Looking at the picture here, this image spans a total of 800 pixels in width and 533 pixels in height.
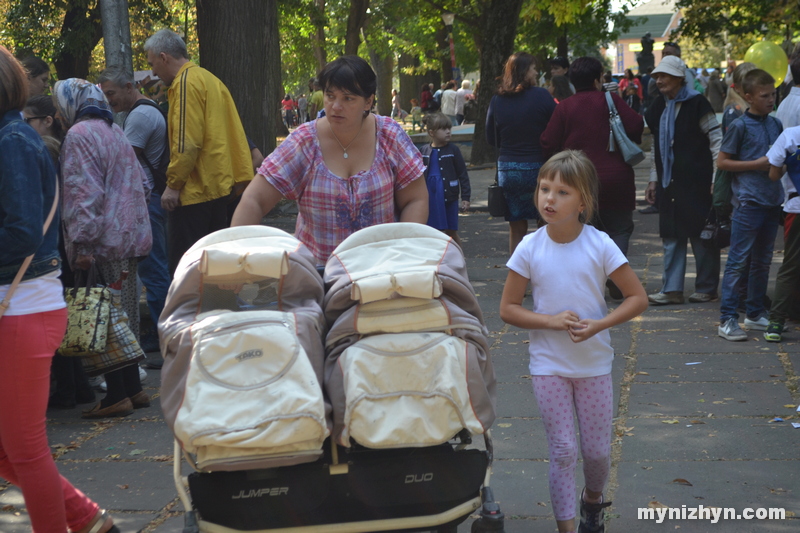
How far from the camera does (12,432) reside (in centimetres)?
337

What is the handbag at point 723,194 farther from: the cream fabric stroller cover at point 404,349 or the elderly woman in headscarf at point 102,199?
the cream fabric stroller cover at point 404,349

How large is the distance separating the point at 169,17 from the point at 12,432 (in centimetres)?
1887

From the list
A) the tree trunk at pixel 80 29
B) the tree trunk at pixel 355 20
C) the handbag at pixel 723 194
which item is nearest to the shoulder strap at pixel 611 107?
the handbag at pixel 723 194

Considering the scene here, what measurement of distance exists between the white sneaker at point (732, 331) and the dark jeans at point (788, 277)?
26 cm

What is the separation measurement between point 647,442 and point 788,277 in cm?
250

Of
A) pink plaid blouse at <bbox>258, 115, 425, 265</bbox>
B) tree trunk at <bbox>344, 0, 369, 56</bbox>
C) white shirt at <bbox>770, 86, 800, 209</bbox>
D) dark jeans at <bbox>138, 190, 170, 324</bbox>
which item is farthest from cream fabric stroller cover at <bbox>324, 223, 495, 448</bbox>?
tree trunk at <bbox>344, 0, 369, 56</bbox>

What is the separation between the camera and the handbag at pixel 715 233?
24.3ft

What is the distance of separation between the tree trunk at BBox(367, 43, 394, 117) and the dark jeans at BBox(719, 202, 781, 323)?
30571 mm

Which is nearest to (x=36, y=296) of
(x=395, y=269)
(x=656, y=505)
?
(x=395, y=269)

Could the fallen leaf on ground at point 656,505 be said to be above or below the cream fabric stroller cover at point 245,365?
below

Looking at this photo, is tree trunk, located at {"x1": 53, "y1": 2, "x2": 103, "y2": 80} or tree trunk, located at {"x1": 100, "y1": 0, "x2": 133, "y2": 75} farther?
tree trunk, located at {"x1": 53, "y1": 2, "x2": 103, "y2": 80}

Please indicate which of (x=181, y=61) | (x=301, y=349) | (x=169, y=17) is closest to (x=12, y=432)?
(x=301, y=349)

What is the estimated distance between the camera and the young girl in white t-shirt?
137 inches

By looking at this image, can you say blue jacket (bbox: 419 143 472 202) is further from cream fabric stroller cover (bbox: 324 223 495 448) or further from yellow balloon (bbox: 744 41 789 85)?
cream fabric stroller cover (bbox: 324 223 495 448)
